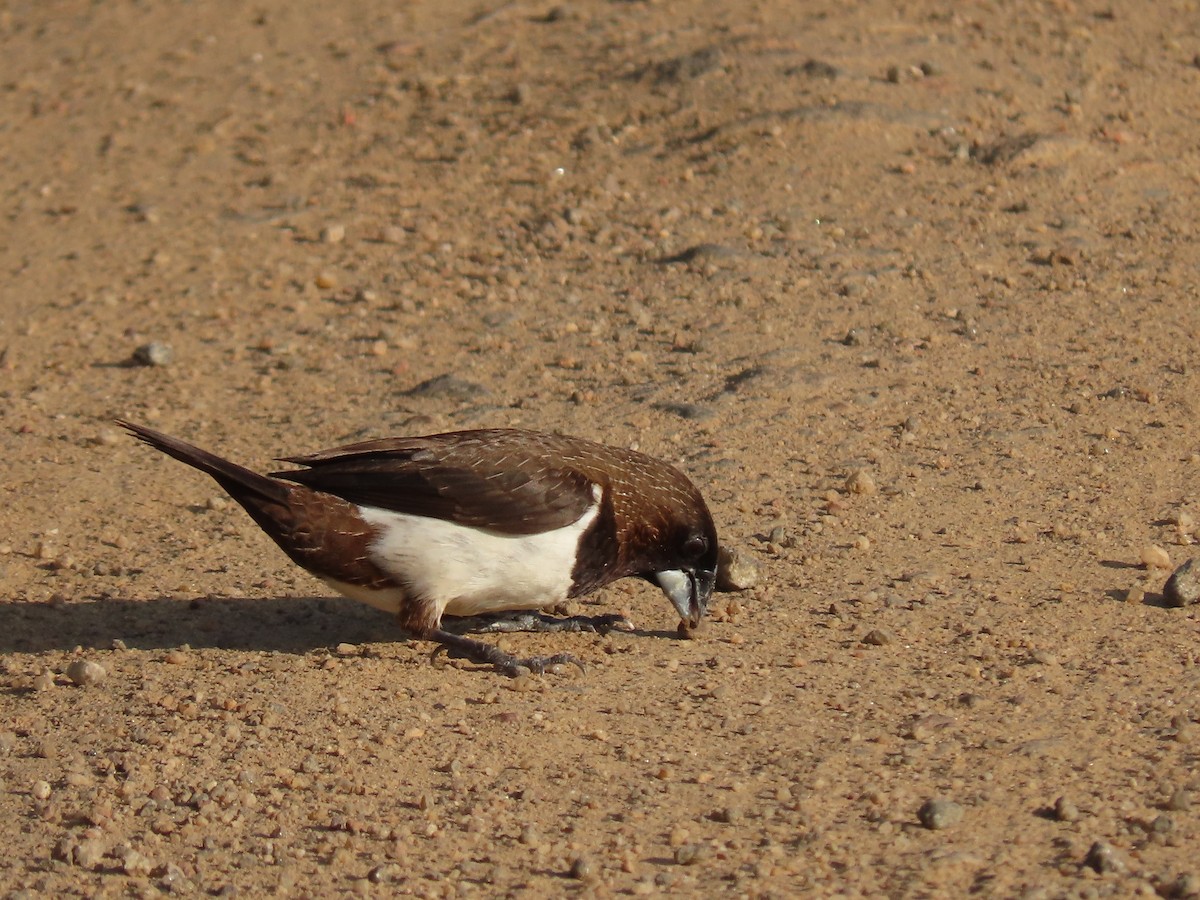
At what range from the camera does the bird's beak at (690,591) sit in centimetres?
580

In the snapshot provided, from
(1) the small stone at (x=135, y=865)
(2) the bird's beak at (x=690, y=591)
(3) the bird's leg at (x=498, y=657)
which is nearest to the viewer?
(1) the small stone at (x=135, y=865)

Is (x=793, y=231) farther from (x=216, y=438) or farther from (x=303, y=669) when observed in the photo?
(x=303, y=669)

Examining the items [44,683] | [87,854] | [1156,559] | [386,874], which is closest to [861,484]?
[1156,559]

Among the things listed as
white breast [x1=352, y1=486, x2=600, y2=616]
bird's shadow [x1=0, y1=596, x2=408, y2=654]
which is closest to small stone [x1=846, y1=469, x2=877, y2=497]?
white breast [x1=352, y1=486, x2=600, y2=616]

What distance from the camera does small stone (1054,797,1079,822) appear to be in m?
4.34

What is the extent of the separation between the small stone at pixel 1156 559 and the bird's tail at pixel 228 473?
3139 millimetres

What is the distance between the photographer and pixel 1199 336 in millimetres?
7621

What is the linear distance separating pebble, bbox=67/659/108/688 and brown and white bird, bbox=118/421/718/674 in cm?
77

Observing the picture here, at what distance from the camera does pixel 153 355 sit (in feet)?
27.7

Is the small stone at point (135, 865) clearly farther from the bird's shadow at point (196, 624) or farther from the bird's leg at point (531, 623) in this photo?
the bird's leg at point (531, 623)

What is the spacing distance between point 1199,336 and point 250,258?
5.33 m

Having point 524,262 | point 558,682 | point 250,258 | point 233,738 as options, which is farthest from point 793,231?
point 233,738

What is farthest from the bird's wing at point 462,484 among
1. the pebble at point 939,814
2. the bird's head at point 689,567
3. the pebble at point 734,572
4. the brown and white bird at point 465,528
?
the pebble at point 939,814

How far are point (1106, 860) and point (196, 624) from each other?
351cm
